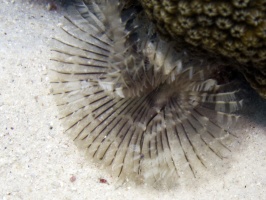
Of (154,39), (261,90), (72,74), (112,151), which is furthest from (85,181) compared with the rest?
(261,90)

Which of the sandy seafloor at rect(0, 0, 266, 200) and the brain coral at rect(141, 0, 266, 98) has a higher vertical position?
the brain coral at rect(141, 0, 266, 98)

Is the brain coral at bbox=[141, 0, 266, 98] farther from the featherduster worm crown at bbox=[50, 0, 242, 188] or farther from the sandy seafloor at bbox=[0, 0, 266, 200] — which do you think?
the sandy seafloor at bbox=[0, 0, 266, 200]

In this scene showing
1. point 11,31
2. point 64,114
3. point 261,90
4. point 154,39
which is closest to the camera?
point 261,90

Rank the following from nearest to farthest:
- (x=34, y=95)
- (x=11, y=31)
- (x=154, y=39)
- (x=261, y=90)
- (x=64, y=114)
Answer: (x=261, y=90) → (x=154, y=39) → (x=64, y=114) → (x=34, y=95) → (x=11, y=31)

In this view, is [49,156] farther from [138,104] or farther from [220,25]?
[220,25]

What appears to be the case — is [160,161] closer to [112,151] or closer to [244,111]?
[112,151]

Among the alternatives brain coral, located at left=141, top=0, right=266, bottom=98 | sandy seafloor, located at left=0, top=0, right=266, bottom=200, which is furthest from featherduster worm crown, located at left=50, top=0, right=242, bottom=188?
brain coral, located at left=141, top=0, right=266, bottom=98
